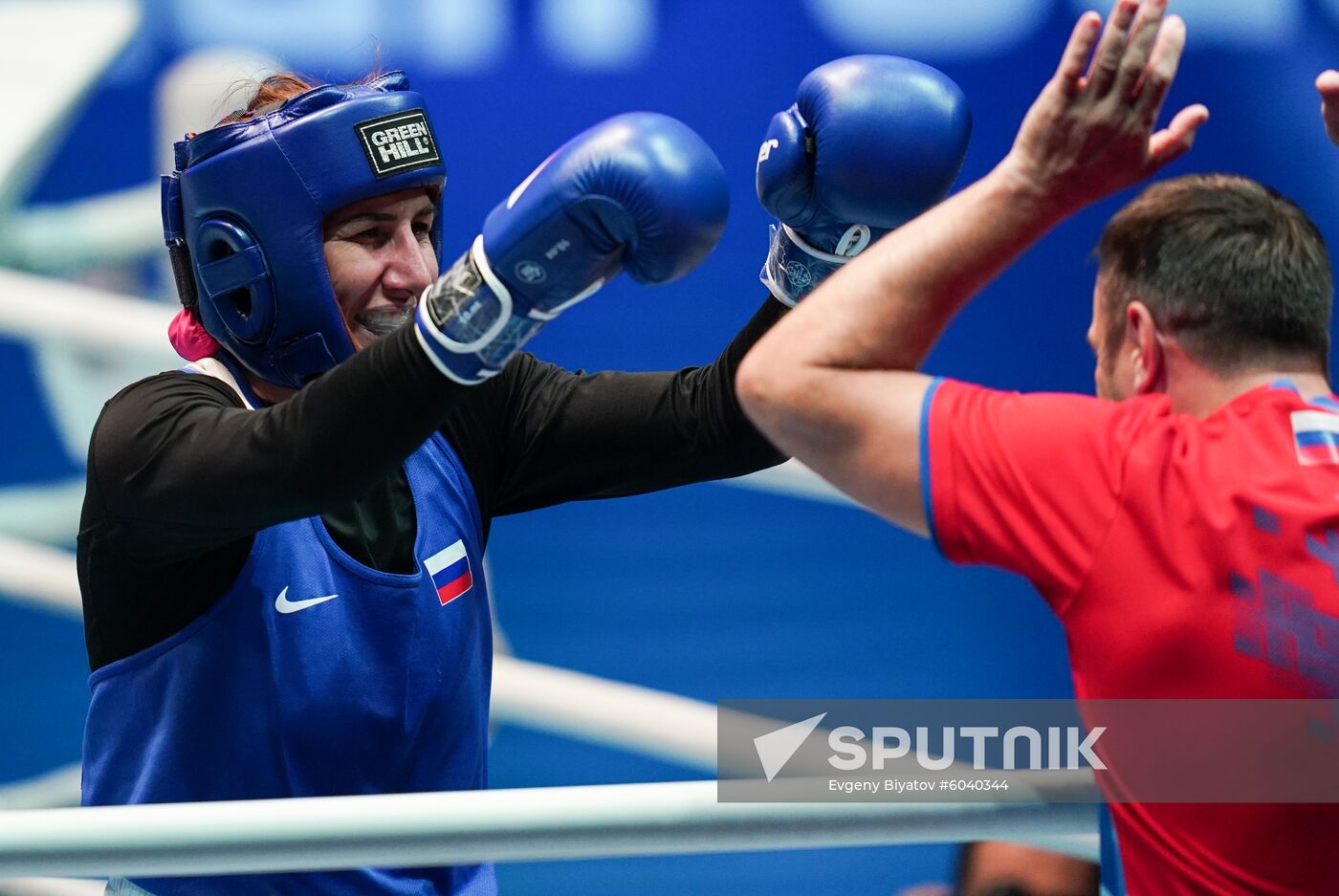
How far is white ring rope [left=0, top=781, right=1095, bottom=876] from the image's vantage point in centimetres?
121

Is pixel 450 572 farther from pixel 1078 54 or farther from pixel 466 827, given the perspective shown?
pixel 1078 54

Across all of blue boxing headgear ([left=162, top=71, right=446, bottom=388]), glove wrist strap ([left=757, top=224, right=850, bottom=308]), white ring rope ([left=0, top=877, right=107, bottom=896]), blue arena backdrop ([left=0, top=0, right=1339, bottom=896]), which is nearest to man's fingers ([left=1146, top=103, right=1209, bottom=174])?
glove wrist strap ([left=757, top=224, right=850, bottom=308])

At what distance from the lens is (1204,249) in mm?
1178

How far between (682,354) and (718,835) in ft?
6.48

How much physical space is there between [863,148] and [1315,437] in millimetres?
602

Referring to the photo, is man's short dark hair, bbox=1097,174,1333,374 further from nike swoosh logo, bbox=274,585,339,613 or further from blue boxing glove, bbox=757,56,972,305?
nike swoosh logo, bbox=274,585,339,613

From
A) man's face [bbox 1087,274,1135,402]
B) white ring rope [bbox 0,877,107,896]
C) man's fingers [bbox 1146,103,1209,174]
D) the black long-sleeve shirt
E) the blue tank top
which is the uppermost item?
man's fingers [bbox 1146,103,1209,174]

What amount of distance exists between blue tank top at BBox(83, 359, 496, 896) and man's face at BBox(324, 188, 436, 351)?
27cm

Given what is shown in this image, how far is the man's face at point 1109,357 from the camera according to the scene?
1.24 metres

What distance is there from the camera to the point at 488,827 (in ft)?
3.98

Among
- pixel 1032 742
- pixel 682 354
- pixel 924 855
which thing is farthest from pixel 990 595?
pixel 1032 742

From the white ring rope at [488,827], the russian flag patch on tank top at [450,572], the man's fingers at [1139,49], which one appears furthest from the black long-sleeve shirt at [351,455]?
the man's fingers at [1139,49]

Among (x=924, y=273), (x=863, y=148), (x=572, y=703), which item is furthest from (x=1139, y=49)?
(x=572, y=703)

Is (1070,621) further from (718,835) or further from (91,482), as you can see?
(91,482)
